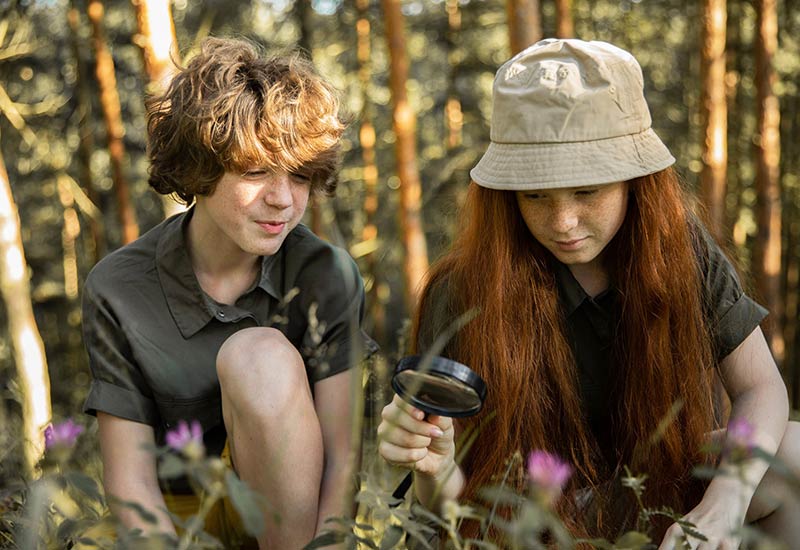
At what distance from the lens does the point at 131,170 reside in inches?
535

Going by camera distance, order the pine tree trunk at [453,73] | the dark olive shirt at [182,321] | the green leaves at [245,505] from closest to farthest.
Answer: the green leaves at [245,505] < the dark olive shirt at [182,321] < the pine tree trunk at [453,73]

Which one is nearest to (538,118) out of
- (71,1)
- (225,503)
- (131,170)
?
(225,503)

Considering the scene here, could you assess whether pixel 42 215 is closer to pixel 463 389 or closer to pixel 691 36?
pixel 691 36

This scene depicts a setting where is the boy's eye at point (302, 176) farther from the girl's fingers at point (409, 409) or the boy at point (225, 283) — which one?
the girl's fingers at point (409, 409)

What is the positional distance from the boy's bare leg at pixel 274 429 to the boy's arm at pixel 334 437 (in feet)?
0.12

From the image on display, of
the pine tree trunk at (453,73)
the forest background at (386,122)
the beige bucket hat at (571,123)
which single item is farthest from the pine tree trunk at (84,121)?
the beige bucket hat at (571,123)

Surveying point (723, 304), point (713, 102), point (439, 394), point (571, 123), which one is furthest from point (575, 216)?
point (713, 102)

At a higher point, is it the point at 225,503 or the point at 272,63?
the point at 272,63

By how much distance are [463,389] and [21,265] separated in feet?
21.4

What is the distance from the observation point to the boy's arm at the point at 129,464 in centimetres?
206

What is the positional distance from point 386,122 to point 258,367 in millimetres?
13394

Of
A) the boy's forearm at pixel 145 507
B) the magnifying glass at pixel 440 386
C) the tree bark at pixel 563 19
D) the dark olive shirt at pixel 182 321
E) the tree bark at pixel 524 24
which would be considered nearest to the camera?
the magnifying glass at pixel 440 386

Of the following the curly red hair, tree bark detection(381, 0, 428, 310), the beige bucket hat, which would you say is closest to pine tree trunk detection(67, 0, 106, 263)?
tree bark detection(381, 0, 428, 310)

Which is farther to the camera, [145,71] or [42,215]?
[42,215]
